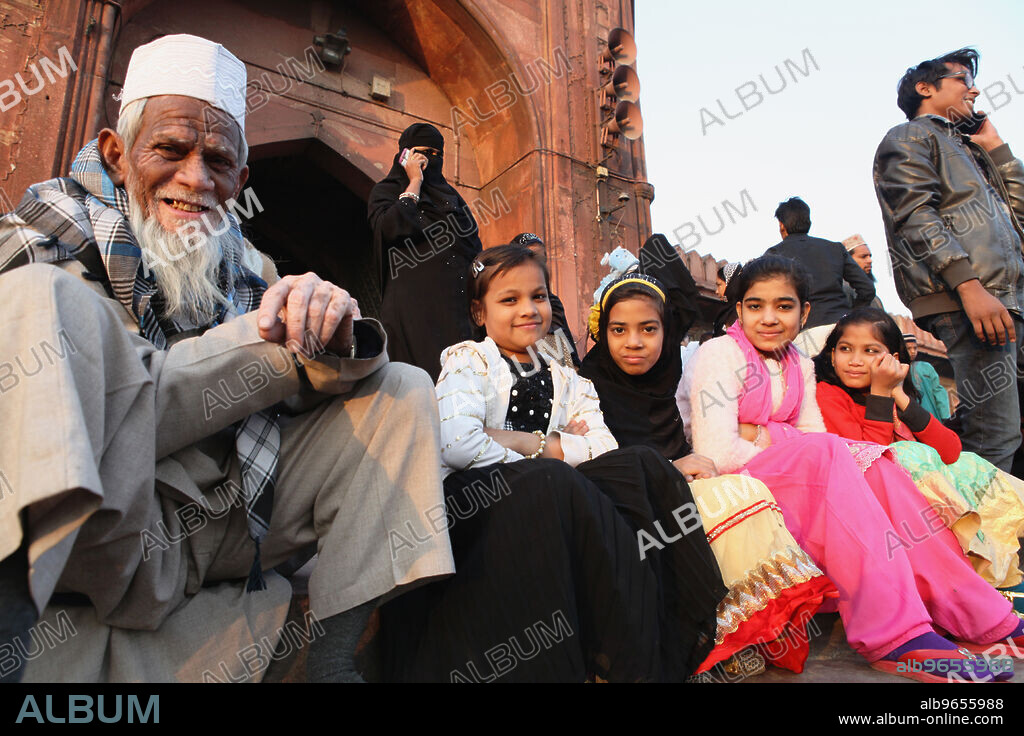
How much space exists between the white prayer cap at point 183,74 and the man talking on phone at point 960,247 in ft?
10.3

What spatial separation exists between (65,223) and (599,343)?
185 centimetres

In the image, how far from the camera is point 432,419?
139cm

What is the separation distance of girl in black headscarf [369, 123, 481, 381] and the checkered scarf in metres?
1.99

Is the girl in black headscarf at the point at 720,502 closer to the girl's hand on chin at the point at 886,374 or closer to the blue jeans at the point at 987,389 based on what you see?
the girl's hand on chin at the point at 886,374

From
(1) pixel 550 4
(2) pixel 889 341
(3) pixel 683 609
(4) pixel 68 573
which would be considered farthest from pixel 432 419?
(1) pixel 550 4

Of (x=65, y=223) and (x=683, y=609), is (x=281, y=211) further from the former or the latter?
(x=683, y=609)

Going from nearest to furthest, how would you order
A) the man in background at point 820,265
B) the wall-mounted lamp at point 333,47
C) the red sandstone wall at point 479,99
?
the man in background at point 820,265 < the red sandstone wall at point 479,99 < the wall-mounted lamp at point 333,47

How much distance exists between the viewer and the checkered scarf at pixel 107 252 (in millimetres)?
1309

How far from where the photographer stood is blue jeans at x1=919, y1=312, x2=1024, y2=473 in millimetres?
3100

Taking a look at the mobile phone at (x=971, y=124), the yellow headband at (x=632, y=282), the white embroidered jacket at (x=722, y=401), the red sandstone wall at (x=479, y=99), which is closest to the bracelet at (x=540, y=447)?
the white embroidered jacket at (x=722, y=401)

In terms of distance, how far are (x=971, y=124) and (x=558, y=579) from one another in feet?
12.4

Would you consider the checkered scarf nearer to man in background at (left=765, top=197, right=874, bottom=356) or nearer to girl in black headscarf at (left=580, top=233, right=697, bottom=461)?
girl in black headscarf at (left=580, top=233, right=697, bottom=461)

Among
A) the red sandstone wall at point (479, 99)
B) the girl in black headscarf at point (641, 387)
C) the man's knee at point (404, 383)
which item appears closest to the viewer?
the man's knee at point (404, 383)

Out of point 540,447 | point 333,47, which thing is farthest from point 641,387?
point 333,47
